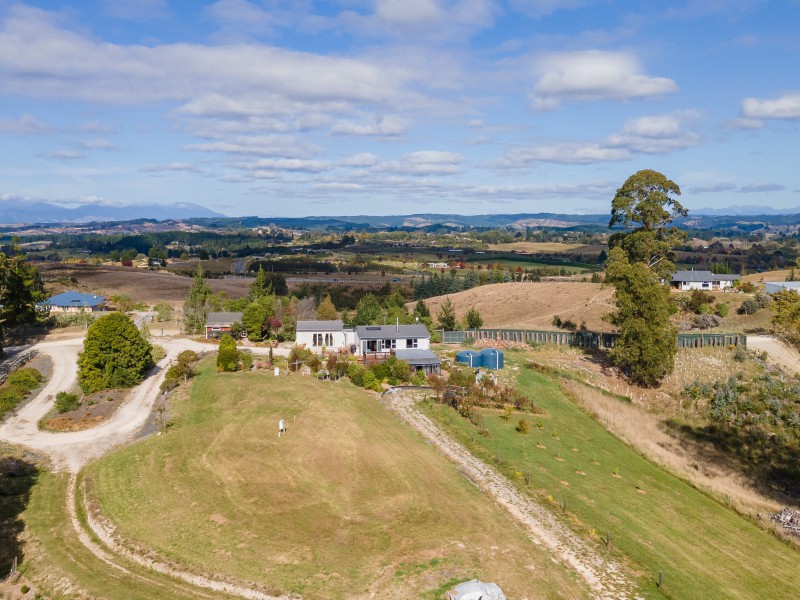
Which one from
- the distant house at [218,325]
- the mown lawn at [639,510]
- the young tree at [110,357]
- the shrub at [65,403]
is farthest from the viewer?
the distant house at [218,325]

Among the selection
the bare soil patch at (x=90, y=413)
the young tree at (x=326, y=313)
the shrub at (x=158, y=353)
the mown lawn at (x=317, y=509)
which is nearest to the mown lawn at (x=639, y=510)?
the mown lawn at (x=317, y=509)

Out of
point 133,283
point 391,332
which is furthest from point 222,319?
point 133,283

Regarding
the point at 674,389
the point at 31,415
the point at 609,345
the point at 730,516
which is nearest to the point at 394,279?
the point at 609,345

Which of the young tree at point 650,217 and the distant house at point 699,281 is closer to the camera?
the young tree at point 650,217

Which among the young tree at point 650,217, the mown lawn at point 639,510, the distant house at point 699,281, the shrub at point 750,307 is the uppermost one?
the young tree at point 650,217

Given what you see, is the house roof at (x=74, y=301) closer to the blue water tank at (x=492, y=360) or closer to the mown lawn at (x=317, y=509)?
the mown lawn at (x=317, y=509)

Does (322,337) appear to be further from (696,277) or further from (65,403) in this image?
(696,277)
